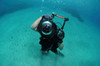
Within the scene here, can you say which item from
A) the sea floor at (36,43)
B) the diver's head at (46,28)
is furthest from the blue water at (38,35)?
the diver's head at (46,28)

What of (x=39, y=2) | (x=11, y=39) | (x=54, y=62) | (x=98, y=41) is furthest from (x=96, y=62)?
(x=39, y=2)

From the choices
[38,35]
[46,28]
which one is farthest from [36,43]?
[46,28]

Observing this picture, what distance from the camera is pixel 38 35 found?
2.17m

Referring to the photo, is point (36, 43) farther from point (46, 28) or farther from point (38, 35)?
point (46, 28)

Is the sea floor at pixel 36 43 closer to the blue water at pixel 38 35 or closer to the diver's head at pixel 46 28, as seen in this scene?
the blue water at pixel 38 35

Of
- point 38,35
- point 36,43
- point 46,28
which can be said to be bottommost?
point 36,43

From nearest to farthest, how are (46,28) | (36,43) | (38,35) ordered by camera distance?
1. (46,28)
2. (36,43)
3. (38,35)

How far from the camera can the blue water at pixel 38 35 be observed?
1850 mm

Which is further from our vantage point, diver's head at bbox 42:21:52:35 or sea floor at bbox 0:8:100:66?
sea floor at bbox 0:8:100:66

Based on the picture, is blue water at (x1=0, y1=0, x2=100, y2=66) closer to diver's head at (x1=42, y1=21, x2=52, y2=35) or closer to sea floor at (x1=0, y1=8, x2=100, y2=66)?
sea floor at (x1=0, y1=8, x2=100, y2=66)

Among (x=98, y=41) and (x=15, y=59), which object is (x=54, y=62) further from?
(x=98, y=41)

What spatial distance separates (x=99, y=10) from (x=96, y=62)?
5.16 feet

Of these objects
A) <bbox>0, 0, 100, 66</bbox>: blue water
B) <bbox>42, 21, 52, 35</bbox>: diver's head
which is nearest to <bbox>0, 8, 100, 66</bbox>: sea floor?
<bbox>0, 0, 100, 66</bbox>: blue water

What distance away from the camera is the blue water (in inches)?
72.8
